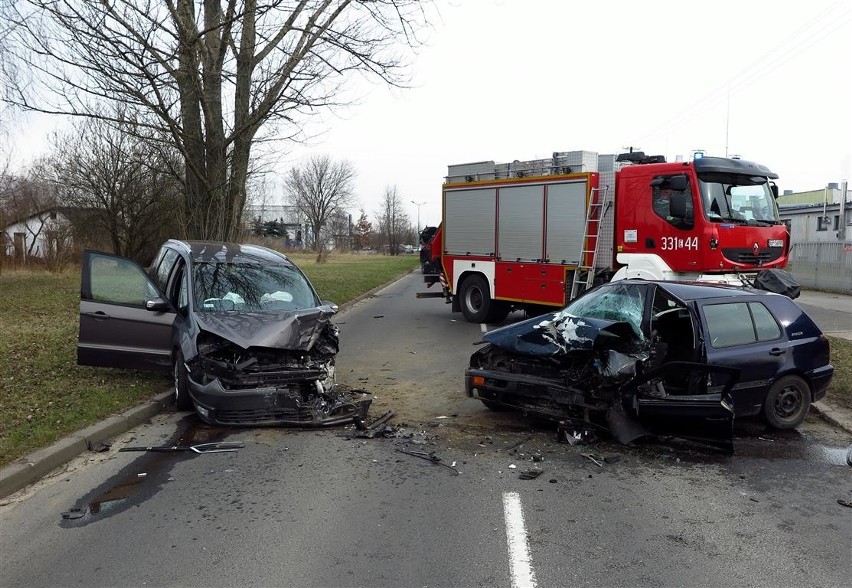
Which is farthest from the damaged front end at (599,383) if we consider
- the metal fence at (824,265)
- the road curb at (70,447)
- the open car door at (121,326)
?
the metal fence at (824,265)

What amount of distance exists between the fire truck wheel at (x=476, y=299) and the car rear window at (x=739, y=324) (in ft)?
27.7

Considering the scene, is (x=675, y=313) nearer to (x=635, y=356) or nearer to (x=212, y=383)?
(x=635, y=356)

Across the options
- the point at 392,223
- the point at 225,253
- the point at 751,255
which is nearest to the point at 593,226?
the point at 751,255

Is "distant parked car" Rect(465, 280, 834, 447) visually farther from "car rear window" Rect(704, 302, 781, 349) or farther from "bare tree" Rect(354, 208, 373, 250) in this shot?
"bare tree" Rect(354, 208, 373, 250)

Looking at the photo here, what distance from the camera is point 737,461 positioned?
5.53 metres

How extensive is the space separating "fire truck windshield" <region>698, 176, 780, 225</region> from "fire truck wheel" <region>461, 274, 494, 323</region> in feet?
17.3

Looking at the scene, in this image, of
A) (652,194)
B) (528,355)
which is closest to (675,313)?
(528,355)

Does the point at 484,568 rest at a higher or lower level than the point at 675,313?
lower

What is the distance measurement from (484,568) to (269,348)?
3.42m

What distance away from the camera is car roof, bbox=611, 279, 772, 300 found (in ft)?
20.6

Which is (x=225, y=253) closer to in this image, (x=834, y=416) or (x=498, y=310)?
(x=834, y=416)

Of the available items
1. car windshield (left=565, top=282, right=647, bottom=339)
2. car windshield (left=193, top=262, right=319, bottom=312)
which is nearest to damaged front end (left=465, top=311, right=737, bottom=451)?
car windshield (left=565, top=282, right=647, bottom=339)

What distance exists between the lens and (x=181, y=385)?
6836 mm

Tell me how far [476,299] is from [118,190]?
513 inches
